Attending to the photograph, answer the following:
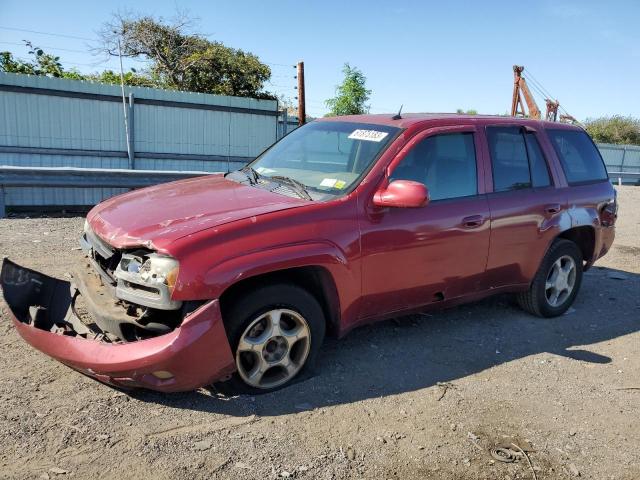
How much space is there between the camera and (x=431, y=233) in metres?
4.14

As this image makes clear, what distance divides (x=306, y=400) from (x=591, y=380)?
2.27m

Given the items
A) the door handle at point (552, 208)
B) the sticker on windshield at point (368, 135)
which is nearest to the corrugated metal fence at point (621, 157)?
the door handle at point (552, 208)

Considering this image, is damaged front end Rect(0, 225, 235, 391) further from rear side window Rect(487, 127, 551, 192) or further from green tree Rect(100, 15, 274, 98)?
green tree Rect(100, 15, 274, 98)

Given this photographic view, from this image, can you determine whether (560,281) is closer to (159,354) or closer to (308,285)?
(308,285)

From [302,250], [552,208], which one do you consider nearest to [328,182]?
[302,250]

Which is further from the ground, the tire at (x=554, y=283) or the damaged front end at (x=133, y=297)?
the damaged front end at (x=133, y=297)

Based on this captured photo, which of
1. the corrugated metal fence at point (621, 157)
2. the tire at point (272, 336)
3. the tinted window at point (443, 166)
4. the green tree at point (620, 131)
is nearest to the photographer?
the tire at point (272, 336)

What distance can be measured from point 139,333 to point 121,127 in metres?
13.3

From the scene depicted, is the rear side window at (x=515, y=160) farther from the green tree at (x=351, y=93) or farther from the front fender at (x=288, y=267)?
the green tree at (x=351, y=93)

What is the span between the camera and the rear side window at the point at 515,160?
4.75m

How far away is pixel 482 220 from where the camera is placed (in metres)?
4.47

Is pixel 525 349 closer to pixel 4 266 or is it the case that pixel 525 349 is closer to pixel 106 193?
pixel 4 266

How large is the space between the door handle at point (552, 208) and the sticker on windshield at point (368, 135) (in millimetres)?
1839

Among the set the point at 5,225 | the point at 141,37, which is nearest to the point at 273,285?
the point at 5,225
